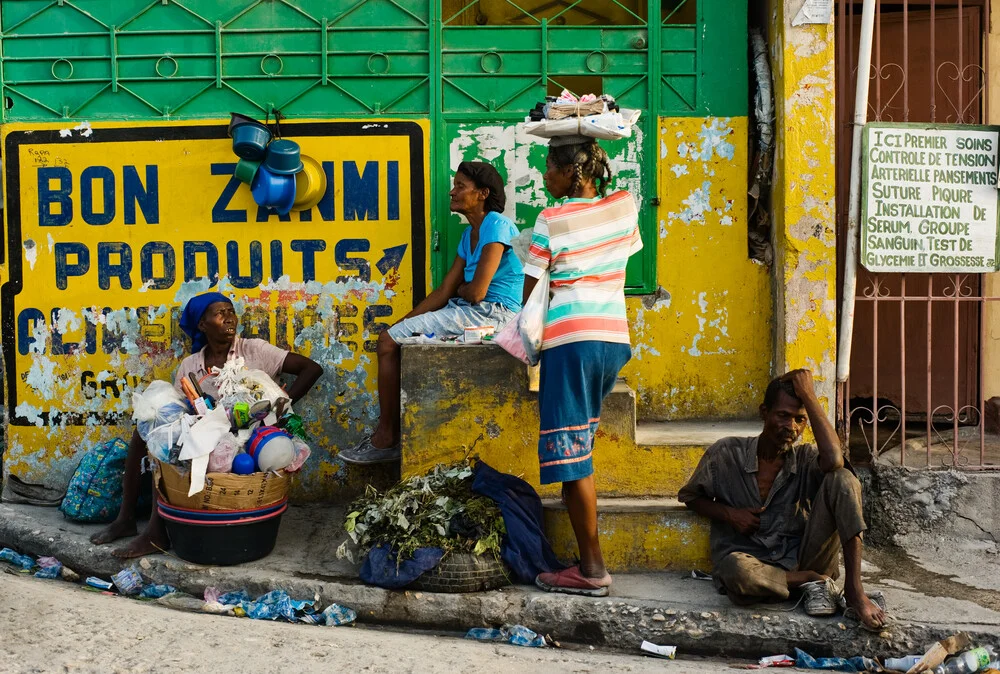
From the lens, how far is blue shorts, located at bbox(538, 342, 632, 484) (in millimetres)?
4293

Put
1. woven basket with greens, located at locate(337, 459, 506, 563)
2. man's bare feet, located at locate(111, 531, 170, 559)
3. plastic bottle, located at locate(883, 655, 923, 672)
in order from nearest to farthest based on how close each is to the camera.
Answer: plastic bottle, located at locate(883, 655, 923, 672) → woven basket with greens, located at locate(337, 459, 506, 563) → man's bare feet, located at locate(111, 531, 170, 559)

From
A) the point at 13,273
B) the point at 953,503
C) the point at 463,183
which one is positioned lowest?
the point at 953,503

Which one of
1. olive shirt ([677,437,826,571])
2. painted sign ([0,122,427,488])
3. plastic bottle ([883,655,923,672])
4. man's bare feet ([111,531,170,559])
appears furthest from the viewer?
painted sign ([0,122,427,488])

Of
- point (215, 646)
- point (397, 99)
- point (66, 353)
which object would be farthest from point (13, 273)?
point (215, 646)

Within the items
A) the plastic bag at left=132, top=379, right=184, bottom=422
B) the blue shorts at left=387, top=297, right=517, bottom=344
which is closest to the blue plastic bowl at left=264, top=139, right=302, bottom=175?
the blue shorts at left=387, top=297, right=517, bottom=344

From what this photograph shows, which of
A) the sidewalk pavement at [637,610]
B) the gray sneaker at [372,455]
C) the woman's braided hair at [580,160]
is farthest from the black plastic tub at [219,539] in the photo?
the woman's braided hair at [580,160]

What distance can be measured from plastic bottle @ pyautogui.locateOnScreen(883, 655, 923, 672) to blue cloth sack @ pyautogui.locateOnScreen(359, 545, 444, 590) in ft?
6.10

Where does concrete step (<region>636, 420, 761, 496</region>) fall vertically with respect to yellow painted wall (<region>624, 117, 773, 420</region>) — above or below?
below

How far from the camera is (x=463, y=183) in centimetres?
529

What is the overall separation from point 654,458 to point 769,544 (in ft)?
2.46

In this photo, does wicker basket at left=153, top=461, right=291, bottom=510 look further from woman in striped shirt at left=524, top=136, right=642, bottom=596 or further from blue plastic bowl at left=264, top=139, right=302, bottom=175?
blue plastic bowl at left=264, top=139, right=302, bottom=175

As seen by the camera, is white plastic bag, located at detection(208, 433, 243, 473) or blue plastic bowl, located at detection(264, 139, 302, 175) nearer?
white plastic bag, located at detection(208, 433, 243, 473)

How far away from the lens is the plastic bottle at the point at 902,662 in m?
4.00

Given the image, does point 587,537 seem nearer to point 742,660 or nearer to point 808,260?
point 742,660
